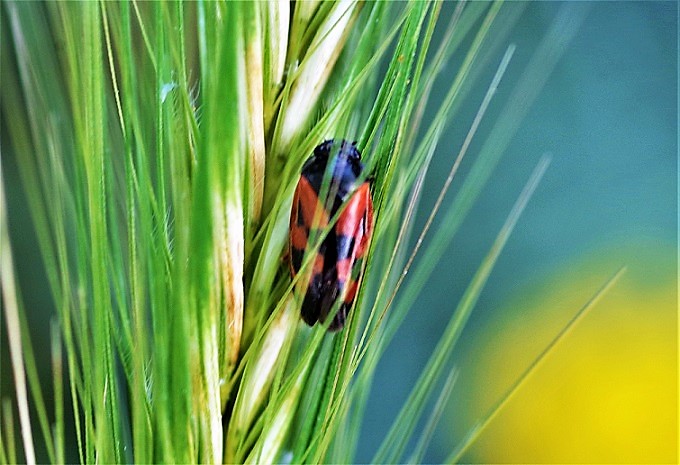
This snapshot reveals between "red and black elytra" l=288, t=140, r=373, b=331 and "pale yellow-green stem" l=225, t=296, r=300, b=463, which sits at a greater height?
"red and black elytra" l=288, t=140, r=373, b=331

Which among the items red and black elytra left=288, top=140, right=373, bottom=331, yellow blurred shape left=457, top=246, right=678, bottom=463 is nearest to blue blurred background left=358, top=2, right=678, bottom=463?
yellow blurred shape left=457, top=246, right=678, bottom=463

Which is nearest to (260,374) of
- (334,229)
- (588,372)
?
(334,229)

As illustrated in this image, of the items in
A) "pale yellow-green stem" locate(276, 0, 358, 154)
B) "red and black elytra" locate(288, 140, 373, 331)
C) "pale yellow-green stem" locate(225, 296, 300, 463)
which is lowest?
"pale yellow-green stem" locate(225, 296, 300, 463)

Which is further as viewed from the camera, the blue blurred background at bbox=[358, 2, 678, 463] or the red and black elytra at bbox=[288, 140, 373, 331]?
the blue blurred background at bbox=[358, 2, 678, 463]

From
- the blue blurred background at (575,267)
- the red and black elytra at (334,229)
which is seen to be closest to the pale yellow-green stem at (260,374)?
the red and black elytra at (334,229)

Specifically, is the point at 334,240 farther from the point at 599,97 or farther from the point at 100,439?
the point at 599,97

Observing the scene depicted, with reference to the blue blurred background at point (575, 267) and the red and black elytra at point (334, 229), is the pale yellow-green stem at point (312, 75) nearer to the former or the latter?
the red and black elytra at point (334, 229)

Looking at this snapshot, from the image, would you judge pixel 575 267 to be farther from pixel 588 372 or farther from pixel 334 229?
pixel 334 229

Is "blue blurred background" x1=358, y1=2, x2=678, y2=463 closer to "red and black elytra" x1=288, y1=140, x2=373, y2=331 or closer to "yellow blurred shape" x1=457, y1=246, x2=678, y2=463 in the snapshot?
"yellow blurred shape" x1=457, y1=246, x2=678, y2=463
